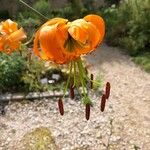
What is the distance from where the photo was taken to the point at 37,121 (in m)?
5.25

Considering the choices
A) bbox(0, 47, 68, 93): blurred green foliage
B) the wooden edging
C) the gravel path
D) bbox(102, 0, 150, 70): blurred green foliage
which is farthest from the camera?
bbox(102, 0, 150, 70): blurred green foliage

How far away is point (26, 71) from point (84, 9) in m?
3.37

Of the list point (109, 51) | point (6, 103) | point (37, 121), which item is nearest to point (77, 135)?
point (37, 121)

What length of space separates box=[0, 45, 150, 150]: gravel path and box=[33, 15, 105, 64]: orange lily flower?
3209mm

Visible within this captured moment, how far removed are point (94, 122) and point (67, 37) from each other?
12.3 ft

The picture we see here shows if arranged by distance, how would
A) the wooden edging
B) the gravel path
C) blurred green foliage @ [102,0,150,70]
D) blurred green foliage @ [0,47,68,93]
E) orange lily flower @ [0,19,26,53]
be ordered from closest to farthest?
orange lily flower @ [0,19,26,53]
the gravel path
the wooden edging
blurred green foliage @ [0,47,68,93]
blurred green foliage @ [102,0,150,70]

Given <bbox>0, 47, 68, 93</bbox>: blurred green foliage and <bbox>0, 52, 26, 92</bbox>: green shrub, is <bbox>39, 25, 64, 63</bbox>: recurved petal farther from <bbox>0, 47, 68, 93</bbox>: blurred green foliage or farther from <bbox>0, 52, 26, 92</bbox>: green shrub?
<bbox>0, 52, 26, 92</bbox>: green shrub

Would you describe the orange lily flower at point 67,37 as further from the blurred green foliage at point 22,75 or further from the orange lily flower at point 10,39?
the blurred green foliage at point 22,75

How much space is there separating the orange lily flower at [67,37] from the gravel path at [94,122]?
10.5 ft

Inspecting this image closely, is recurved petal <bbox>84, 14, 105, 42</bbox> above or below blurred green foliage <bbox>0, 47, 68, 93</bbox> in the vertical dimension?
above

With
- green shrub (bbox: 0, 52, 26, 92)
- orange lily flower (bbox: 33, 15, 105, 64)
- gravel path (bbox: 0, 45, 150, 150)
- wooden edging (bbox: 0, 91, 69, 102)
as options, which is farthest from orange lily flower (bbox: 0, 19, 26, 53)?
green shrub (bbox: 0, 52, 26, 92)

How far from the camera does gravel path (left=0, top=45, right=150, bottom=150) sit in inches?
190

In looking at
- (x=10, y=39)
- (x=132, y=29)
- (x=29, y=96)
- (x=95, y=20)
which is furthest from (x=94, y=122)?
(x=95, y=20)

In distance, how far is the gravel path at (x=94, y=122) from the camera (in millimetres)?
4820
